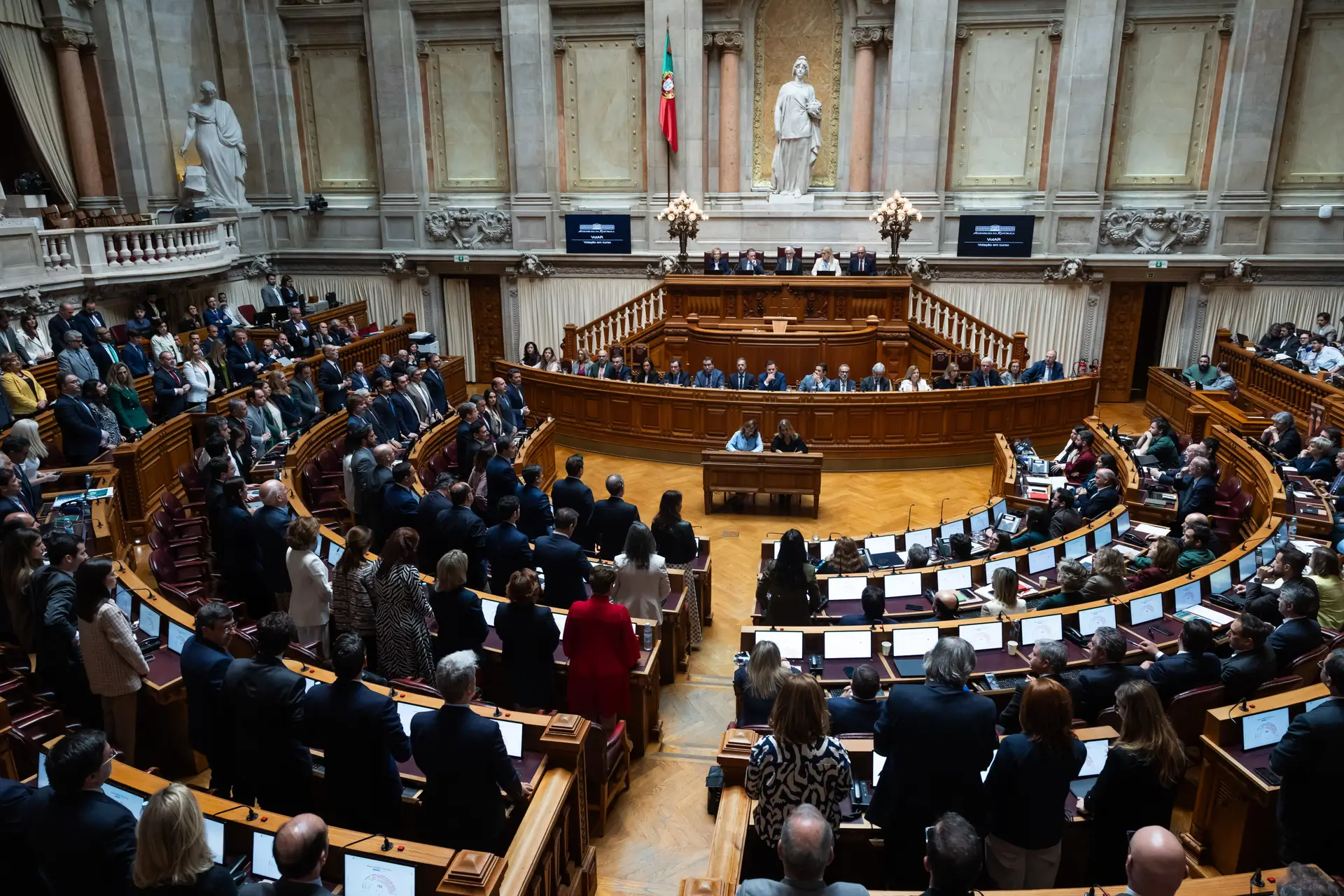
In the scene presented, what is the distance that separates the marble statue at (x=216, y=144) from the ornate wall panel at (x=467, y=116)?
3.58 meters

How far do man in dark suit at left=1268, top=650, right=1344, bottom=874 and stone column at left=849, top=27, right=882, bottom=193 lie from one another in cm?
1480

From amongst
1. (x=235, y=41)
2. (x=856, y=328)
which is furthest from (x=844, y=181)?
(x=235, y=41)

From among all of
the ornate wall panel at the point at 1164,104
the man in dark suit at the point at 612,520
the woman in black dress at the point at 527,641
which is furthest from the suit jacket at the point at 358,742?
the ornate wall panel at the point at 1164,104

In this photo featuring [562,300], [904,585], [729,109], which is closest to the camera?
[904,585]

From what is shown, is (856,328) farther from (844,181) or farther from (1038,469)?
(1038,469)

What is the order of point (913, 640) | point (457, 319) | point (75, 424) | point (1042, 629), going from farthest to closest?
point (457, 319) < point (75, 424) < point (1042, 629) < point (913, 640)

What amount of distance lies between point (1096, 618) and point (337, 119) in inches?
686

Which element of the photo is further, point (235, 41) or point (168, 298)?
point (235, 41)

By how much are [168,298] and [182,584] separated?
381 inches

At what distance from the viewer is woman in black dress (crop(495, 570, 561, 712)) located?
446 cm

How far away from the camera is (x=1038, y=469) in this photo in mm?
9742

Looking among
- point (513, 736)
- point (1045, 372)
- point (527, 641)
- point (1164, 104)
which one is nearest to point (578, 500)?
point (527, 641)

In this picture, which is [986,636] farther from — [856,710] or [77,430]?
[77,430]

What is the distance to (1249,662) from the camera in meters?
4.38
